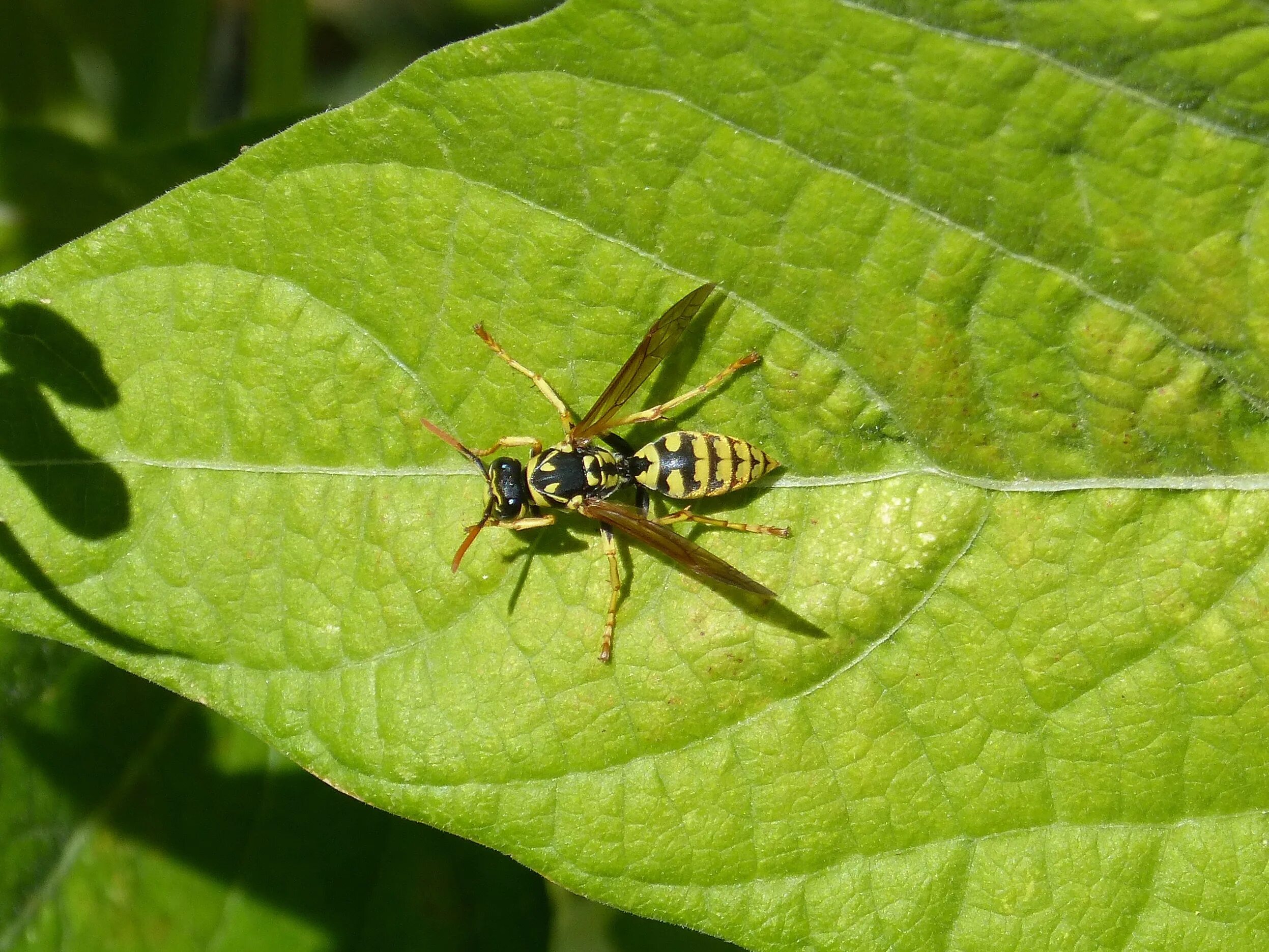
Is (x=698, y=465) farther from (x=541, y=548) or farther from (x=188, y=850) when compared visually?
(x=188, y=850)

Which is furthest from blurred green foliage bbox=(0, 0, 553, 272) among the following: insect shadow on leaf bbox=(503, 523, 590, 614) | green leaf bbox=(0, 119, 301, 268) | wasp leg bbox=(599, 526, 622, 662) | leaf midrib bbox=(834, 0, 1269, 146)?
leaf midrib bbox=(834, 0, 1269, 146)

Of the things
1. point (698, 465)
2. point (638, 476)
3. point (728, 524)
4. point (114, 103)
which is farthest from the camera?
point (114, 103)

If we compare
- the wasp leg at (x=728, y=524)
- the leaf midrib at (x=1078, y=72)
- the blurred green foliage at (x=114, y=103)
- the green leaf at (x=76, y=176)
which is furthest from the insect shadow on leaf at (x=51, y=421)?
the leaf midrib at (x=1078, y=72)

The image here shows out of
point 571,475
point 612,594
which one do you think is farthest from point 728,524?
point 571,475

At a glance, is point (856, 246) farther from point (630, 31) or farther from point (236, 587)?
point (236, 587)

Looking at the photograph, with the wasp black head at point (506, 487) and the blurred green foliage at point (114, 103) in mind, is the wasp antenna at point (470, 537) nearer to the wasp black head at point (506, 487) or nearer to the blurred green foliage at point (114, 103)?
the wasp black head at point (506, 487)

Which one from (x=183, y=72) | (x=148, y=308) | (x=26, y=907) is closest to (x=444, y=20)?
(x=183, y=72)

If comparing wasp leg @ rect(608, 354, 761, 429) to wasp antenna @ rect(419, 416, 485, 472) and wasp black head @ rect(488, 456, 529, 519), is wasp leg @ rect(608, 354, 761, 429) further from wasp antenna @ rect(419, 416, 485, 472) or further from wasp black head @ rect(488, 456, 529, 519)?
wasp antenna @ rect(419, 416, 485, 472)
